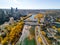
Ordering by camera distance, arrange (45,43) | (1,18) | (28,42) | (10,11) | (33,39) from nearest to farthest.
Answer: (45,43)
(28,42)
(33,39)
(1,18)
(10,11)

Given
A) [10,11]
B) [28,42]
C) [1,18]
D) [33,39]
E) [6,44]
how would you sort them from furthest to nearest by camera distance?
[10,11], [1,18], [33,39], [28,42], [6,44]

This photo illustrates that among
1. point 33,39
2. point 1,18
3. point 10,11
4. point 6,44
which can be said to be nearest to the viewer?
point 6,44

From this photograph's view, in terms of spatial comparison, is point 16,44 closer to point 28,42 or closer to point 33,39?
point 28,42

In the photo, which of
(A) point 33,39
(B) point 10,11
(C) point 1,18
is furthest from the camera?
(B) point 10,11

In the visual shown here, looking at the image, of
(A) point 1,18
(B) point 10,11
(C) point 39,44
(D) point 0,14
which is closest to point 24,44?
(C) point 39,44

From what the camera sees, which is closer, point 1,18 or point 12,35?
point 12,35

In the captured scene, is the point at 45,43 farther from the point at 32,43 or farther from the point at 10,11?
the point at 10,11

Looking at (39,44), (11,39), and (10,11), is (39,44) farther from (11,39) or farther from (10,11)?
(10,11)

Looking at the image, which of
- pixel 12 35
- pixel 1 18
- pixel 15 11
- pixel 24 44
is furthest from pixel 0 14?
pixel 24 44

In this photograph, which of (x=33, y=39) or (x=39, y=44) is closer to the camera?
(x=39, y=44)
